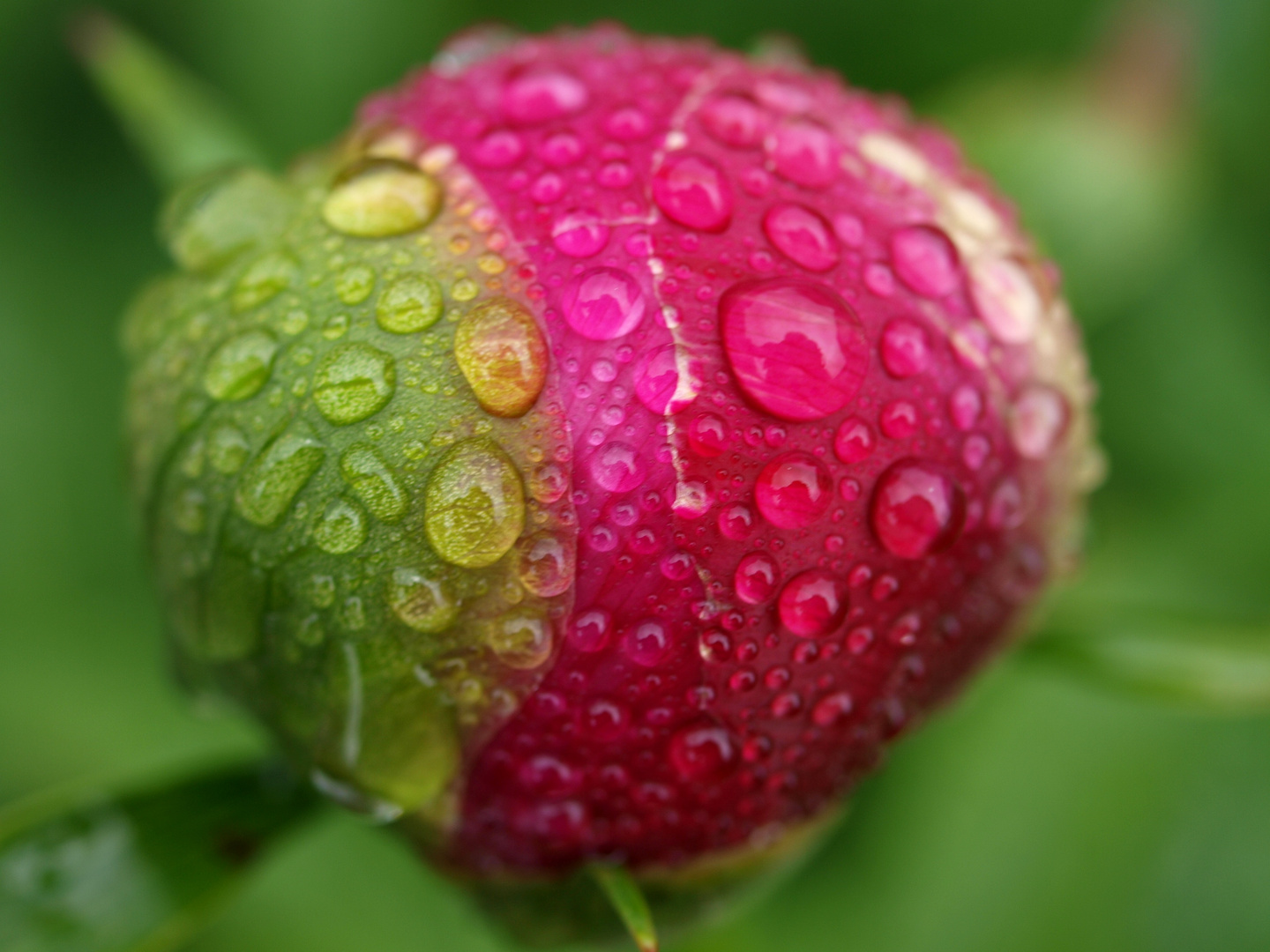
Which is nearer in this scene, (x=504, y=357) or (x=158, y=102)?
(x=504, y=357)

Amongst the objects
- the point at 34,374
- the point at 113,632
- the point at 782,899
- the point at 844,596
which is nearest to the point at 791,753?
the point at 844,596

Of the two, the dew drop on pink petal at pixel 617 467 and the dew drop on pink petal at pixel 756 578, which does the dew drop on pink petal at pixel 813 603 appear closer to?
the dew drop on pink petal at pixel 756 578

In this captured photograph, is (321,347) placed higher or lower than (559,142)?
lower

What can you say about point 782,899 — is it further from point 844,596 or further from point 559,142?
point 559,142

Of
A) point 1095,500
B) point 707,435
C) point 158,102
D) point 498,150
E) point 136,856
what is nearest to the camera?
point 707,435

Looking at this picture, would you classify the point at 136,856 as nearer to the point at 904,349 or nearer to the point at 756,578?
the point at 756,578

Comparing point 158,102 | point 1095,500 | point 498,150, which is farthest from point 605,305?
point 1095,500

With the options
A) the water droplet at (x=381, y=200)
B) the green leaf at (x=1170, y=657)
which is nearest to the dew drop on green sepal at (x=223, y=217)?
the water droplet at (x=381, y=200)
